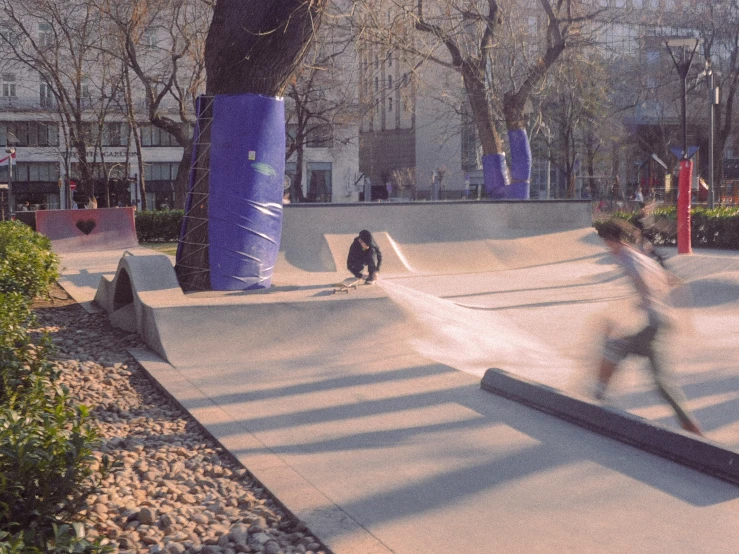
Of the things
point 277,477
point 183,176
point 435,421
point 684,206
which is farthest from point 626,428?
point 183,176

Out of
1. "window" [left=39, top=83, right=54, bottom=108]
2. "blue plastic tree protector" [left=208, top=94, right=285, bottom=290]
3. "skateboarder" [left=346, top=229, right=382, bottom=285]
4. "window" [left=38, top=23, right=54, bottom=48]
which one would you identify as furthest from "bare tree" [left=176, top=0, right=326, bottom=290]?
"window" [left=39, top=83, right=54, bottom=108]

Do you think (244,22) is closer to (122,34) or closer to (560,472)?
(560,472)

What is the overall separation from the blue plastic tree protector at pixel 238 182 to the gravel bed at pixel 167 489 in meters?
2.85

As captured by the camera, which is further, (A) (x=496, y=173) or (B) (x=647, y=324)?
(A) (x=496, y=173)

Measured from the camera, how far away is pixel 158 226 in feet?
94.1

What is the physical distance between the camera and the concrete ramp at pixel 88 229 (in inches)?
988

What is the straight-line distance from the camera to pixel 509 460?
516 centimetres

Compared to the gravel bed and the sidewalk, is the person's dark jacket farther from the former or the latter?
the gravel bed

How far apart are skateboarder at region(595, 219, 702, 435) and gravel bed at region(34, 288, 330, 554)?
2.73 m

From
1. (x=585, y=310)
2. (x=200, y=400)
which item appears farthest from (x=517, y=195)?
(x=200, y=400)

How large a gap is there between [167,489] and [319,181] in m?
63.0

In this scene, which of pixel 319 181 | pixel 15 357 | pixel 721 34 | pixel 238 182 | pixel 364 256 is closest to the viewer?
pixel 15 357

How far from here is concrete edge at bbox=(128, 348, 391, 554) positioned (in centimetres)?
401

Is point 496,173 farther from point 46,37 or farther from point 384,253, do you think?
point 46,37
